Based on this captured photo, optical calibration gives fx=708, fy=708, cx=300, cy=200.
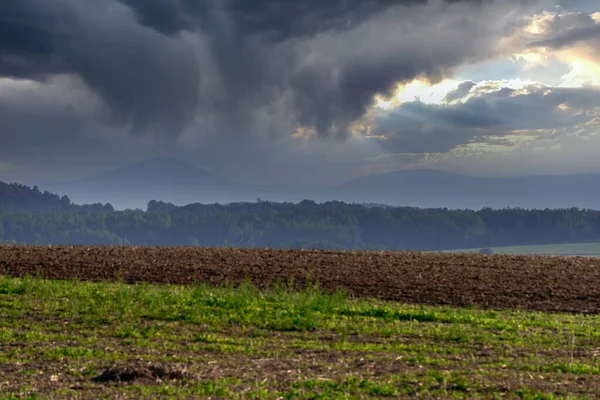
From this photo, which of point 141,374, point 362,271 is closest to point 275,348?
point 141,374

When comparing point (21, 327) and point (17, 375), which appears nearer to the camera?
point (17, 375)

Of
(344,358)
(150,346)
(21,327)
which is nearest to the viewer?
(344,358)

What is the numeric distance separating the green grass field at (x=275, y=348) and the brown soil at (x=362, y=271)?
3.73 meters

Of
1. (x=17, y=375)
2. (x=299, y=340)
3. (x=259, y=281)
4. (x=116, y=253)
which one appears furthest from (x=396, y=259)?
(x=17, y=375)

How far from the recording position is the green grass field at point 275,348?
39.3ft

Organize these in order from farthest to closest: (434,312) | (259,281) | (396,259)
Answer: (396,259), (259,281), (434,312)

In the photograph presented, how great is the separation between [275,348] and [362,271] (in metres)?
17.0

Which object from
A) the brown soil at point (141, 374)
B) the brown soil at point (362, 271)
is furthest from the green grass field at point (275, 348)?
the brown soil at point (362, 271)

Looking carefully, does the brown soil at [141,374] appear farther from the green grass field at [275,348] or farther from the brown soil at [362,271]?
the brown soil at [362,271]

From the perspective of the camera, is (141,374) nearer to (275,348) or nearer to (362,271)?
(275,348)

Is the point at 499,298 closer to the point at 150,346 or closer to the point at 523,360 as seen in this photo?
the point at 523,360

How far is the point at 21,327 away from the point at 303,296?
27.0 feet

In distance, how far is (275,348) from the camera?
15562mm

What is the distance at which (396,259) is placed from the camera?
37094mm
